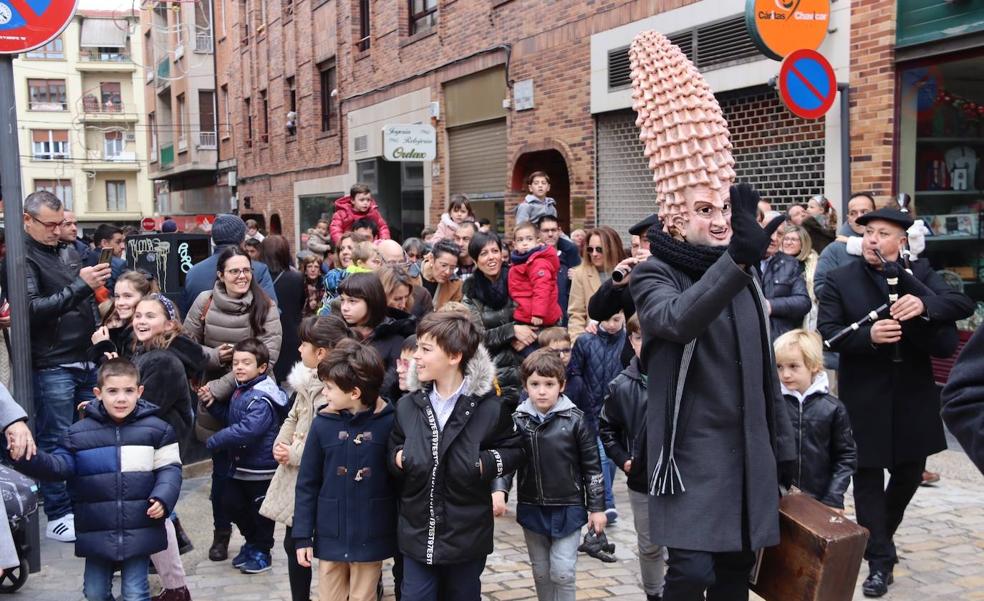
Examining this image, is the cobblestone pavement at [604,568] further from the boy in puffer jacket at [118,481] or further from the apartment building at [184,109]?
the apartment building at [184,109]

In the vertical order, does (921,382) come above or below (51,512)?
above

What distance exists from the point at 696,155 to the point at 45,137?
6654 cm

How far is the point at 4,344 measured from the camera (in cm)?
611

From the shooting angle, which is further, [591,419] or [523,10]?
[523,10]

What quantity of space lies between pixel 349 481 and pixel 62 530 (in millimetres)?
2929

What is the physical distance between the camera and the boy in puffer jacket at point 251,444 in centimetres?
532

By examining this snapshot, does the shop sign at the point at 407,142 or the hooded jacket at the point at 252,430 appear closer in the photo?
the hooded jacket at the point at 252,430

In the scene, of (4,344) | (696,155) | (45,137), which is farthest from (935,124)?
(45,137)

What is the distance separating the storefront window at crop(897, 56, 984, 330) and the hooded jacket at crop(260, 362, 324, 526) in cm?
666

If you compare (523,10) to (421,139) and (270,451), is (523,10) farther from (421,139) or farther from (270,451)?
(270,451)

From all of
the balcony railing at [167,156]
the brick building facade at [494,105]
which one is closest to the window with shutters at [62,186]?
the balcony railing at [167,156]

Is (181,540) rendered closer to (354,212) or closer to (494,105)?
(354,212)

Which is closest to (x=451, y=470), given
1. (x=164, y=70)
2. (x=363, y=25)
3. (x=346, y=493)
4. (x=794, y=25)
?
(x=346, y=493)

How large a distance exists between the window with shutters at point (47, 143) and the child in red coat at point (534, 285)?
62312 mm
